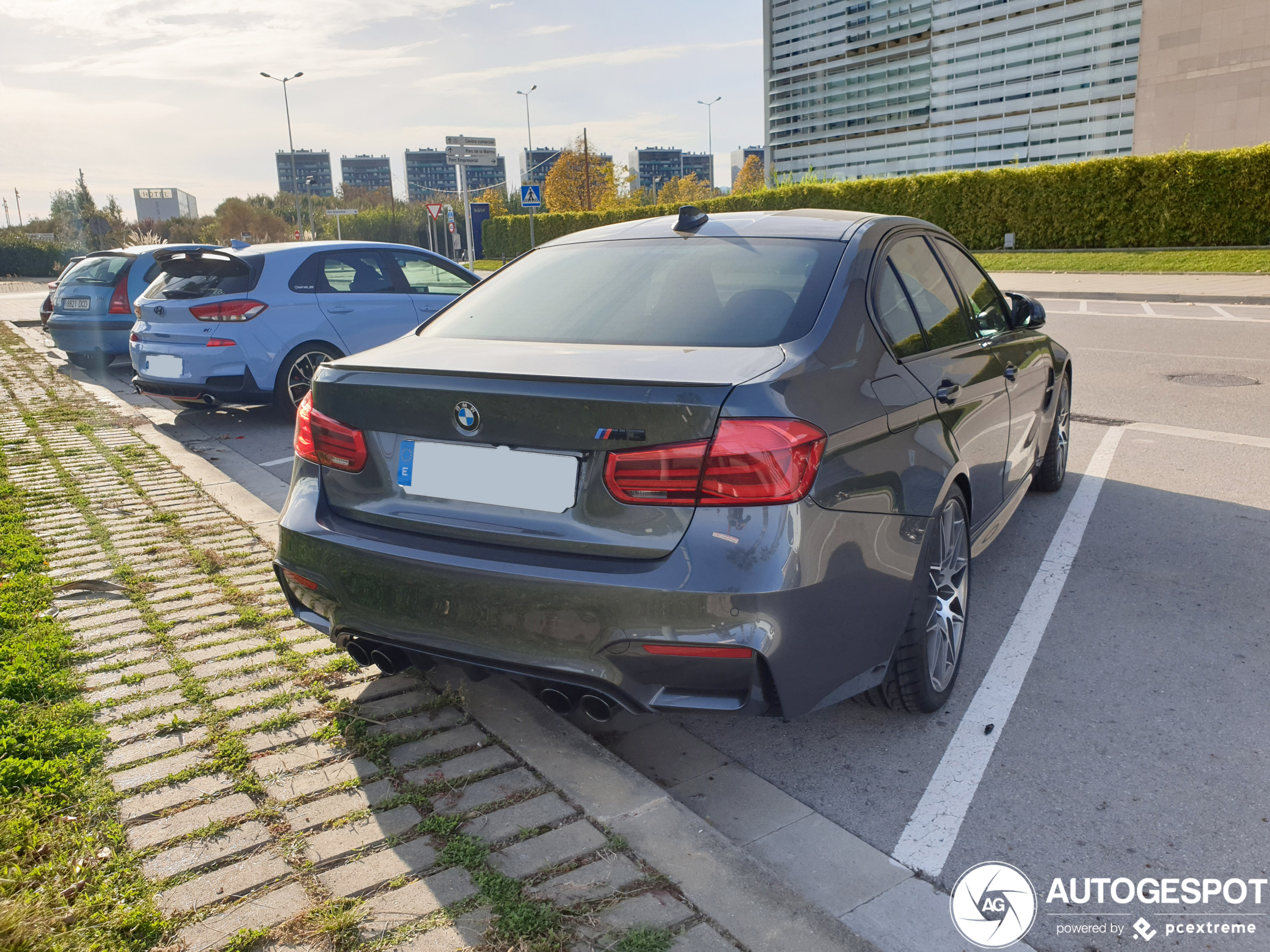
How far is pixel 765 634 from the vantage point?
7.88ft

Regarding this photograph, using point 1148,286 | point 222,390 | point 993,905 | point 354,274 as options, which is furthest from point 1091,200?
point 993,905

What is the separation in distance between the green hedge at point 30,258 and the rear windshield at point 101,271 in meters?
48.3

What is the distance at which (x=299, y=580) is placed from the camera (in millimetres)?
2992

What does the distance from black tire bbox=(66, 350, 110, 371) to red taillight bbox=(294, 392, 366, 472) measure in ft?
34.7

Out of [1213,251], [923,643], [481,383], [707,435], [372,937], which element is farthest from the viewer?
[1213,251]

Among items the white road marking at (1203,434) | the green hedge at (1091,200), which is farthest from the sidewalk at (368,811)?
the green hedge at (1091,200)

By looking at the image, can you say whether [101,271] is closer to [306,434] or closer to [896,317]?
[306,434]

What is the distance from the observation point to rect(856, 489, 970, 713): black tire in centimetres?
300

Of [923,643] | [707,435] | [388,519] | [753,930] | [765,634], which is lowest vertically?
[753,930]

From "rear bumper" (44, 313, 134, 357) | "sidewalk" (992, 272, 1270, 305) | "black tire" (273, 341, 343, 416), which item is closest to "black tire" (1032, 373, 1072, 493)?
"black tire" (273, 341, 343, 416)

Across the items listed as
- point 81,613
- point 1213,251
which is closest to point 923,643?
point 81,613

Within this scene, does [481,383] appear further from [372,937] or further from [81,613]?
[81,613]

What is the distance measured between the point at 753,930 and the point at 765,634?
0.65 meters

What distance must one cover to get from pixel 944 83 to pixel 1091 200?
26.0m
